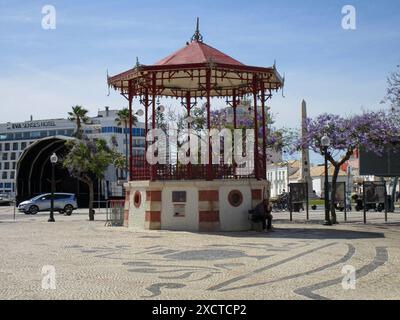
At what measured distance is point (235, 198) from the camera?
68.6 feet

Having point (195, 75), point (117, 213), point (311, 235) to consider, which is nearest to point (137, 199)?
point (117, 213)

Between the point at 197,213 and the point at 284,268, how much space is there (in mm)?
9401

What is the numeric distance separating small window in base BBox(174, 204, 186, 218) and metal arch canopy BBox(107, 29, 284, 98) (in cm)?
440

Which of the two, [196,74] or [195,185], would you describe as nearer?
[195,185]

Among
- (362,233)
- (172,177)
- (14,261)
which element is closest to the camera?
(14,261)

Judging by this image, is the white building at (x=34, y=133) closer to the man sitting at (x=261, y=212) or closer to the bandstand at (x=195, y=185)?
the bandstand at (x=195, y=185)

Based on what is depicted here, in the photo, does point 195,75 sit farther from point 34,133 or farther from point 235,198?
point 34,133

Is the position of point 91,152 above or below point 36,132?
below

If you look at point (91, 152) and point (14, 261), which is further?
point (91, 152)

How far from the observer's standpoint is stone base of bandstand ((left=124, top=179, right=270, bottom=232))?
67.4ft

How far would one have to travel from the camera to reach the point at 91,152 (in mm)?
35688

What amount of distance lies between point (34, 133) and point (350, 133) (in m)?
106
